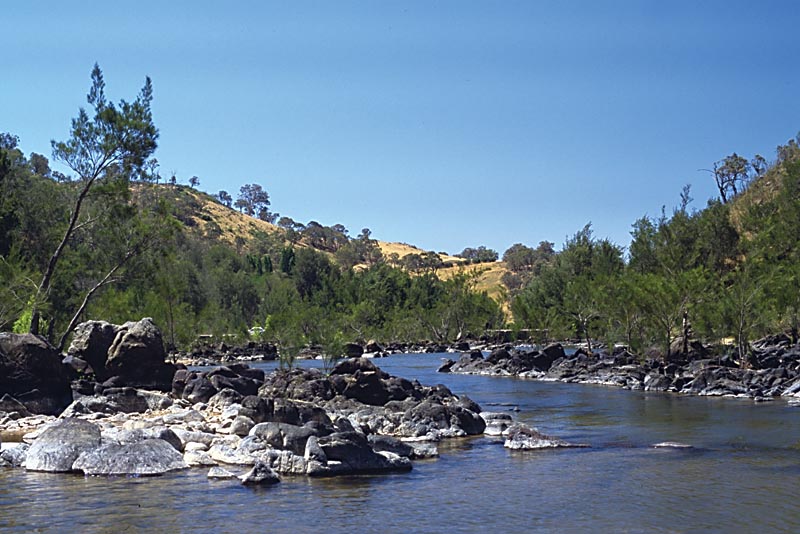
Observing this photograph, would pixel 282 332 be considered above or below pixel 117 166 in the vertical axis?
below

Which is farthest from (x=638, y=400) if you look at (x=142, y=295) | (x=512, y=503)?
(x=142, y=295)

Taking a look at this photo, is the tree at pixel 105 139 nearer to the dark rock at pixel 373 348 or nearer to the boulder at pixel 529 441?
the boulder at pixel 529 441

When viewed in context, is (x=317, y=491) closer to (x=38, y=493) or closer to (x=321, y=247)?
(x=38, y=493)

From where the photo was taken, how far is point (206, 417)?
2716 cm

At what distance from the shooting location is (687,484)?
1958cm

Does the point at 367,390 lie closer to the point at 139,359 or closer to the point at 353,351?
the point at 139,359

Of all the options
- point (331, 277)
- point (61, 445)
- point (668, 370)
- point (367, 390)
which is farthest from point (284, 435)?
point (331, 277)

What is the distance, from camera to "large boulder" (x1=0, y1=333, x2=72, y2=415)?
2833cm

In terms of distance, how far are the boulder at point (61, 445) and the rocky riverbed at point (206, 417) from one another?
3cm

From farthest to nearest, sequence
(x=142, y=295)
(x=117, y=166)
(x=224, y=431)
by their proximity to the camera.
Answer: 1. (x=142, y=295)
2. (x=117, y=166)
3. (x=224, y=431)

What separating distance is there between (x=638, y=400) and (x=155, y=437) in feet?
82.5

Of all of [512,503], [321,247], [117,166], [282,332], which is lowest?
[512,503]

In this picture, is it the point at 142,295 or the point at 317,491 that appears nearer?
the point at 317,491

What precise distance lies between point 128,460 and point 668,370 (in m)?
35.1
